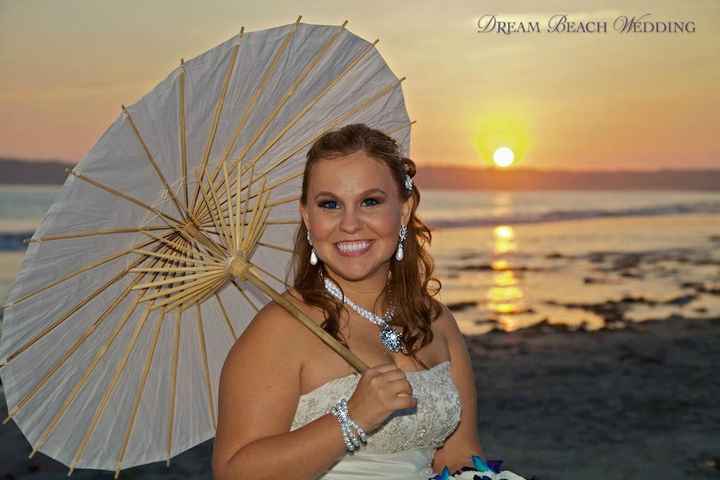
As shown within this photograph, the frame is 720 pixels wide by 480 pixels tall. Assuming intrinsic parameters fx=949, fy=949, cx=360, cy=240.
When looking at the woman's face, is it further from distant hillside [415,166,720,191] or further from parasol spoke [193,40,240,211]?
distant hillside [415,166,720,191]

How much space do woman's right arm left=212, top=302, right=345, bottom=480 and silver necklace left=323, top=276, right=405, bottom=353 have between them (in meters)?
0.34

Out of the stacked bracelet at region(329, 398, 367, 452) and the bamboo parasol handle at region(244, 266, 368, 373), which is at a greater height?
the bamboo parasol handle at region(244, 266, 368, 373)

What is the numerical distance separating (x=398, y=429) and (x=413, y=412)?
76mm

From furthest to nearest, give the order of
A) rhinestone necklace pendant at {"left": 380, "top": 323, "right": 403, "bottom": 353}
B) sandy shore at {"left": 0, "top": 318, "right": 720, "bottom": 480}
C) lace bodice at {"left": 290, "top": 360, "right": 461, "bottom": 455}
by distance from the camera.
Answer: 1. sandy shore at {"left": 0, "top": 318, "right": 720, "bottom": 480}
2. rhinestone necklace pendant at {"left": 380, "top": 323, "right": 403, "bottom": 353}
3. lace bodice at {"left": 290, "top": 360, "right": 461, "bottom": 455}

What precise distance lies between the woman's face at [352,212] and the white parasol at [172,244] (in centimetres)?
23

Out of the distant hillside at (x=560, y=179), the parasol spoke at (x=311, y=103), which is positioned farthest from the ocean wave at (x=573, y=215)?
the parasol spoke at (x=311, y=103)

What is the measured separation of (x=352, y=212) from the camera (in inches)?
123

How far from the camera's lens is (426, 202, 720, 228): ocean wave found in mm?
28859

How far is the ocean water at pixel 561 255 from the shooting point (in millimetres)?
14594

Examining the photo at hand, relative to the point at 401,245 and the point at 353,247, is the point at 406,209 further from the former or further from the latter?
the point at 353,247

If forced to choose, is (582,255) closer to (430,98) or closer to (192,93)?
(430,98)

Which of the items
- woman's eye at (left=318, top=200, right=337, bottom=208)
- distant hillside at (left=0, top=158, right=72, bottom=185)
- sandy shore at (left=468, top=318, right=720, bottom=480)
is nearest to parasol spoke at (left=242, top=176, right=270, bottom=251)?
woman's eye at (left=318, top=200, right=337, bottom=208)

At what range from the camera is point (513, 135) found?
101 feet

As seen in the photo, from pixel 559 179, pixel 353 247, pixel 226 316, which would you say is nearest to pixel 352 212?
pixel 353 247
